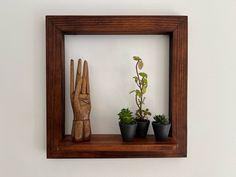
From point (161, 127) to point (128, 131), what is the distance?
104 millimetres

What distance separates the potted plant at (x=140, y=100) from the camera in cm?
76

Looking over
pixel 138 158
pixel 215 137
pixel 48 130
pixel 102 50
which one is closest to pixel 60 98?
pixel 48 130

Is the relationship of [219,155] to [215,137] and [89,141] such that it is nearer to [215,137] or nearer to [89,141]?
[215,137]

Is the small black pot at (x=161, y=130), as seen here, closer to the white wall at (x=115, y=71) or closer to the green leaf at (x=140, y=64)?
the white wall at (x=115, y=71)

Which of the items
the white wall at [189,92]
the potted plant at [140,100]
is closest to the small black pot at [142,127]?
the potted plant at [140,100]

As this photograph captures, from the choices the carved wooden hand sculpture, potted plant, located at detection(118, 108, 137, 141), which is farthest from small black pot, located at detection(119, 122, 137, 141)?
the carved wooden hand sculpture

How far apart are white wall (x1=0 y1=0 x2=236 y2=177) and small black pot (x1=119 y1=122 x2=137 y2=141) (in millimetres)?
113

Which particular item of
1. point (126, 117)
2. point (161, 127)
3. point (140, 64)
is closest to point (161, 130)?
point (161, 127)

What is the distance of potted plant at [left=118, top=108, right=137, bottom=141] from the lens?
28.9 inches

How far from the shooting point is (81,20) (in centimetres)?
76

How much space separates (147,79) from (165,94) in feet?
0.27

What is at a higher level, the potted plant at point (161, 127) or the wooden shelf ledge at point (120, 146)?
the potted plant at point (161, 127)

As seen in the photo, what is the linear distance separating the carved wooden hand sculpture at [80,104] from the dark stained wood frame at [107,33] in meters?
0.03

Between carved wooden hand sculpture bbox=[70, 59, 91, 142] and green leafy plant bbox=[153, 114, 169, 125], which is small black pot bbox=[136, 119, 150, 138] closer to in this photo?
green leafy plant bbox=[153, 114, 169, 125]
